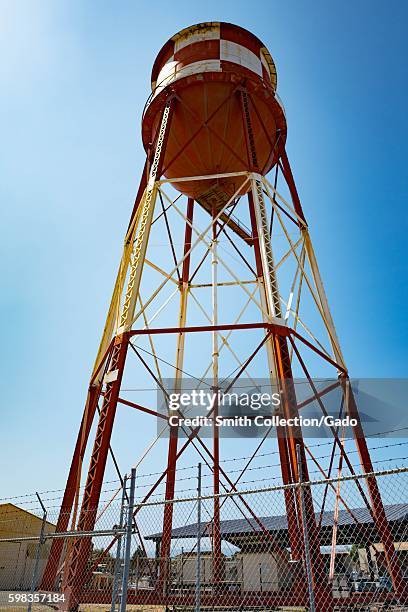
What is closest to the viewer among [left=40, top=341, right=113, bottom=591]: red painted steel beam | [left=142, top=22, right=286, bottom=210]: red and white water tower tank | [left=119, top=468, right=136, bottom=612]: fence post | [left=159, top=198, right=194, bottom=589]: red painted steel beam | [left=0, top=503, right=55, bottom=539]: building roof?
[left=119, top=468, right=136, bottom=612]: fence post

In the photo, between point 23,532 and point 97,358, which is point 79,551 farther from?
point 23,532

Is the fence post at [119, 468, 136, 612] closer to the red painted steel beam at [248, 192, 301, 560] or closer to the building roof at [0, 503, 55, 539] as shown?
the red painted steel beam at [248, 192, 301, 560]

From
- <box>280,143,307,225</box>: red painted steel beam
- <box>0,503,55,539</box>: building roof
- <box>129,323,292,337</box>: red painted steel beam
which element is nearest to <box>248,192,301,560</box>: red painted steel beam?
<box>129,323,292,337</box>: red painted steel beam

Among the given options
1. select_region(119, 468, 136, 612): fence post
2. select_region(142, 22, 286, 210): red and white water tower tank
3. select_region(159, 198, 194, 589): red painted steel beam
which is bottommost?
select_region(119, 468, 136, 612): fence post

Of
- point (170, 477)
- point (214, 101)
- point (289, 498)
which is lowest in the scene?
point (289, 498)

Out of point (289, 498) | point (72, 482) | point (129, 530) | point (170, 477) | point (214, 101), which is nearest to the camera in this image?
point (129, 530)

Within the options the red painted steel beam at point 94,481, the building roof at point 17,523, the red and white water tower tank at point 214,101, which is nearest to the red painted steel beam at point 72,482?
the red painted steel beam at point 94,481

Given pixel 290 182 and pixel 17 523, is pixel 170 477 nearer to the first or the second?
pixel 290 182

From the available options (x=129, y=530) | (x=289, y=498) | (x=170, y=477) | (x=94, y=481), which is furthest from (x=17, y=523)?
(x=129, y=530)

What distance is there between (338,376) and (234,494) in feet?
21.9

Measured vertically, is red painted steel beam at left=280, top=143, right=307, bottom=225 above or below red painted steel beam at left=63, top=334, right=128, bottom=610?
above

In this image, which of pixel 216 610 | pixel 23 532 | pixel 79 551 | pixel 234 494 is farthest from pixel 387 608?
pixel 23 532

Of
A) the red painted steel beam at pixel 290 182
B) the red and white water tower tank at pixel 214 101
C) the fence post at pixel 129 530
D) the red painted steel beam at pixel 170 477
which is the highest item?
the red and white water tower tank at pixel 214 101

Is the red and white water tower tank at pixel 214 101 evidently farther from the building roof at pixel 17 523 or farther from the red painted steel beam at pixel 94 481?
the building roof at pixel 17 523
